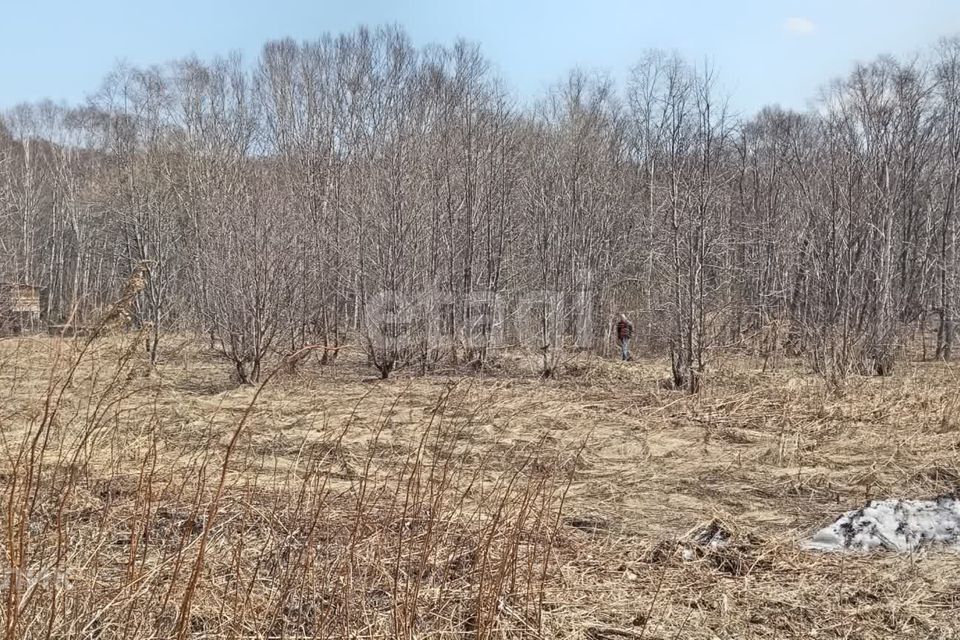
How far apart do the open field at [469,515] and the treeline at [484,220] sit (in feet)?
9.16

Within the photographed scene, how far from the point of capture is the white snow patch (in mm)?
4219

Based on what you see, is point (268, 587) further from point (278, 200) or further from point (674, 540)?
point (278, 200)

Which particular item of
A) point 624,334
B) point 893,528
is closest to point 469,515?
point 893,528

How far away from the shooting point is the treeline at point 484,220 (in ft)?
39.0

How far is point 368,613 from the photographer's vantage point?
2510 millimetres

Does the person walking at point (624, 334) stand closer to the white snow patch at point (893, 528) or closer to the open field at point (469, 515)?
the open field at point (469, 515)

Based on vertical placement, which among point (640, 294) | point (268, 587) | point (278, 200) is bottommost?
point (268, 587)

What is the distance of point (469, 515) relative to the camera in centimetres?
448

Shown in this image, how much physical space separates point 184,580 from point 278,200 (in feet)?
35.1

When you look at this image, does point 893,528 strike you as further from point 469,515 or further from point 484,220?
point 484,220

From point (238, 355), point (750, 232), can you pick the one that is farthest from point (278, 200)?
point (750, 232)

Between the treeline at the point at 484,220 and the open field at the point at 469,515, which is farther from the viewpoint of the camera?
the treeline at the point at 484,220

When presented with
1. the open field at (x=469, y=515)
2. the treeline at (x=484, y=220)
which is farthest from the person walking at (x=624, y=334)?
the open field at (x=469, y=515)

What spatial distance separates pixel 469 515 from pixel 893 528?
294 centimetres
